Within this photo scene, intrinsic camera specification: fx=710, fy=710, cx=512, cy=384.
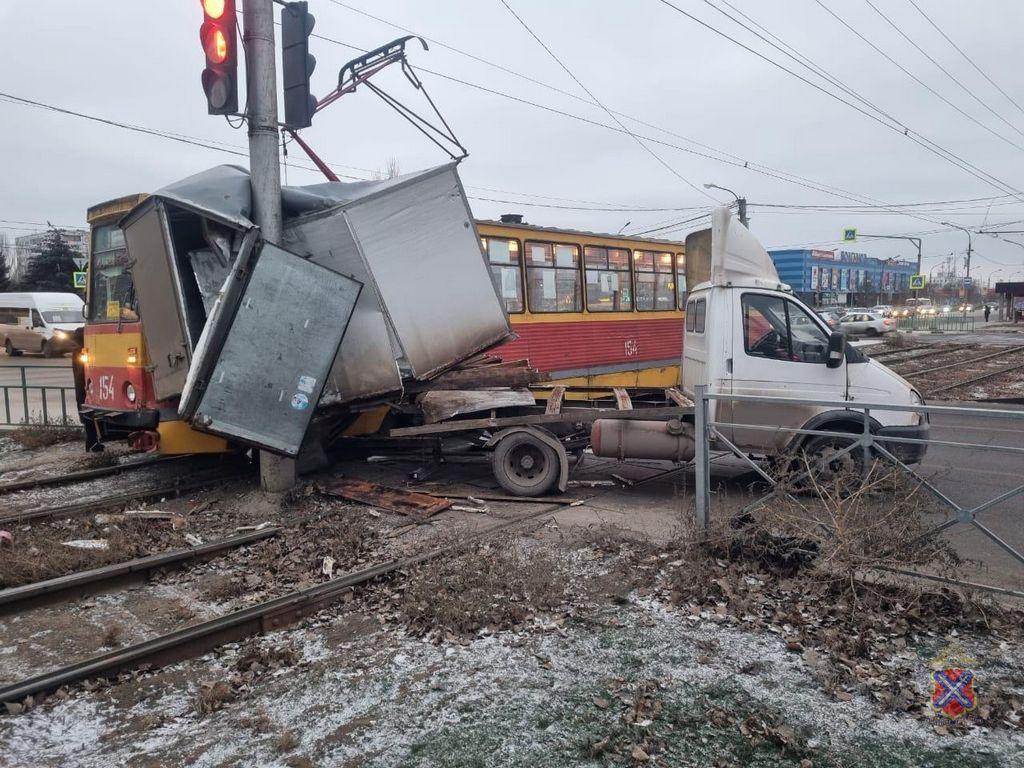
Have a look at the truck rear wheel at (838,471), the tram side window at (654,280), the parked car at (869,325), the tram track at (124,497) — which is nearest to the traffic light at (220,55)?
the tram track at (124,497)

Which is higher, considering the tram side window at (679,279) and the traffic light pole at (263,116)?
the traffic light pole at (263,116)

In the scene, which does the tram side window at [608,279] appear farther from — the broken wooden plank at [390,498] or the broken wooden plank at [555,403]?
the broken wooden plank at [390,498]

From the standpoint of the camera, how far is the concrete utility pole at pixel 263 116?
721 cm

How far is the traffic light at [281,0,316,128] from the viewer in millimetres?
7176

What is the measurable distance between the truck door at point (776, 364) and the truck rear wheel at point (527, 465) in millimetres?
2019

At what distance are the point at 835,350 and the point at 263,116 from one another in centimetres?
636

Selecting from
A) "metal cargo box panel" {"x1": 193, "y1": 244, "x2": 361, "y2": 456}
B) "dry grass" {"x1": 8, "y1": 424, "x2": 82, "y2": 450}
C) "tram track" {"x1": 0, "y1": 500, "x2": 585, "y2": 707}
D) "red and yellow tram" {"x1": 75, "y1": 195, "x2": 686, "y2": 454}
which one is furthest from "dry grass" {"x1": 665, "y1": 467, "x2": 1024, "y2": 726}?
"dry grass" {"x1": 8, "y1": 424, "x2": 82, "y2": 450}

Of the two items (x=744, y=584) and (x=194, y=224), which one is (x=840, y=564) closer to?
(x=744, y=584)

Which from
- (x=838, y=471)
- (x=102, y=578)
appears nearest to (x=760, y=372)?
(x=838, y=471)

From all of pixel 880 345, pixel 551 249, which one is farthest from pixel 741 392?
pixel 880 345

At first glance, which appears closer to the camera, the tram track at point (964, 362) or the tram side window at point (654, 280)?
the tram side window at point (654, 280)

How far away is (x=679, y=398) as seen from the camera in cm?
806

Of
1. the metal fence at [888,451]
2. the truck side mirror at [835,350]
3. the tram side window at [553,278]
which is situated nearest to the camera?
the metal fence at [888,451]

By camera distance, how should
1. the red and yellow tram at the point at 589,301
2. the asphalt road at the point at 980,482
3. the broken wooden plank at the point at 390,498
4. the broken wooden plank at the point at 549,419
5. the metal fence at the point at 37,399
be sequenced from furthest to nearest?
the metal fence at the point at 37,399 → the red and yellow tram at the point at 589,301 → the broken wooden plank at the point at 549,419 → the broken wooden plank at the point at 390,498 → the asphalt road at the point at 980,482
